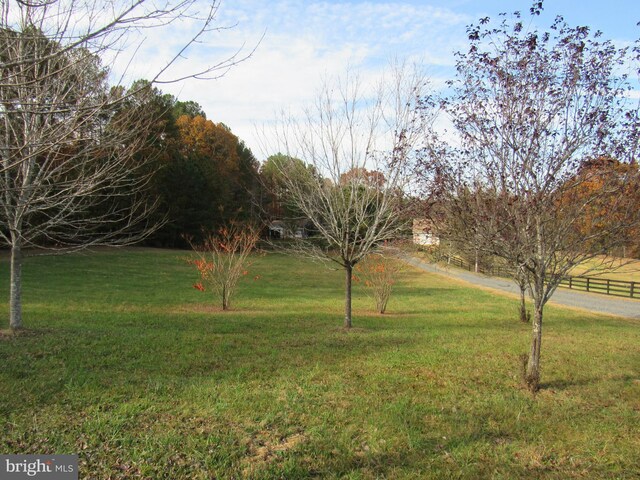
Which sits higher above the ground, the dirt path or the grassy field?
the grassy field

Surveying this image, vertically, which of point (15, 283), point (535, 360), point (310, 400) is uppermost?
point (15, 283)

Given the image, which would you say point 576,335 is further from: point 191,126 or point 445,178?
point 191,126

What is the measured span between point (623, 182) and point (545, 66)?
159 cm

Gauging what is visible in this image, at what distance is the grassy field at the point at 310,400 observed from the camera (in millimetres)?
3514

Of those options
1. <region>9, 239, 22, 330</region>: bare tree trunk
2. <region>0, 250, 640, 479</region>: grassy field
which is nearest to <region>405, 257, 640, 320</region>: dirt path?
<region>0, 250, 640, 479</region>: grassy field

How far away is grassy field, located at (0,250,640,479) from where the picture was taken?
351cm

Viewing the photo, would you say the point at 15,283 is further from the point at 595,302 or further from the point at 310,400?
the point at 595,302

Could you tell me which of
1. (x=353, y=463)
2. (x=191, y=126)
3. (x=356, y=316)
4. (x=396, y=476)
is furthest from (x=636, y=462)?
(x=191, y=126)

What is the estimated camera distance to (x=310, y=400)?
481 cm

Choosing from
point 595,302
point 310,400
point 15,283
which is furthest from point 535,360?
point 595,302

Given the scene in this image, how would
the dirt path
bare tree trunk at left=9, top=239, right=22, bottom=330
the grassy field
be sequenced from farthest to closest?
the dirt path
bare tree trunk at left=9, top=239, right=22, bottom=330
the grassy field

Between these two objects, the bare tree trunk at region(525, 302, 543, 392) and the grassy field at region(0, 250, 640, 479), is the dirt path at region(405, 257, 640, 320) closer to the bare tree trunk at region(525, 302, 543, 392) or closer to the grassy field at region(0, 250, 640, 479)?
the grassy field at region(0, 250, 640, 479)

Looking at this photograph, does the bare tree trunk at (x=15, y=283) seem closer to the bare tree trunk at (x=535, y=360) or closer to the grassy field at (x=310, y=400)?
the grassy field at (x=310, y=400)

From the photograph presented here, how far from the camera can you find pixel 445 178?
5637 millimetres
